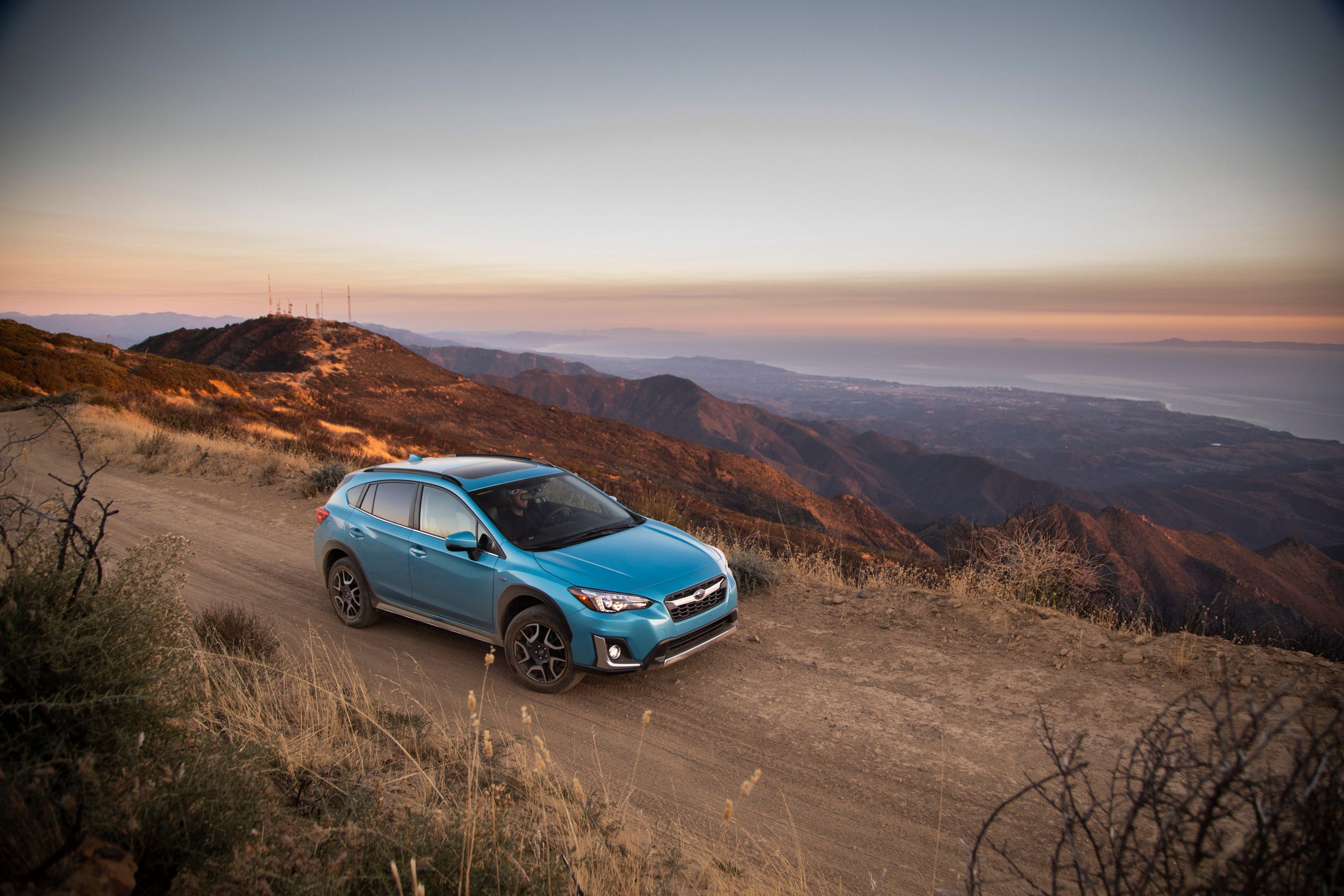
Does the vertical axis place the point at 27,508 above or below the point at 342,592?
above

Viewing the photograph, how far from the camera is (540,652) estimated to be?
5.39 metres

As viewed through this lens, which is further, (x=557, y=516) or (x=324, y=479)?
(x=324, y=479)

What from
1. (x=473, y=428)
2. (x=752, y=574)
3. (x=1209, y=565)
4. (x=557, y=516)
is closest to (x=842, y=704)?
(x=752, y=574)

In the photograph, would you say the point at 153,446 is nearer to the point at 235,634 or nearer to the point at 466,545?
the point at 235,634

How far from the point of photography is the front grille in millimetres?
5199

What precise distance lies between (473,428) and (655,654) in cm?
3902

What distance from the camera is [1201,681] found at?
545 centimetres

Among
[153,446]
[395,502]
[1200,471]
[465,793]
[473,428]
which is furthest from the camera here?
[1200,471]

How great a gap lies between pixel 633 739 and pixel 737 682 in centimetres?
125

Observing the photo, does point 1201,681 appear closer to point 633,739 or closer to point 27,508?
point 633,739

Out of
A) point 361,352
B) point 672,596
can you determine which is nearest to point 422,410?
point 361,352

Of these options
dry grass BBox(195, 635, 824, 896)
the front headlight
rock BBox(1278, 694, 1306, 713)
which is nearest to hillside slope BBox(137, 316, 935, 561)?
the front headlight

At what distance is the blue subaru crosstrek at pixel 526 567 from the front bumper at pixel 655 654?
0.01 m

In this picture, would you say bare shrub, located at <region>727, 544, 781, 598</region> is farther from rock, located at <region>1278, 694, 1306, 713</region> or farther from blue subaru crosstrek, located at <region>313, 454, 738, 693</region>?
rock, located at <region>1278, 694, 1306, 713</region>
